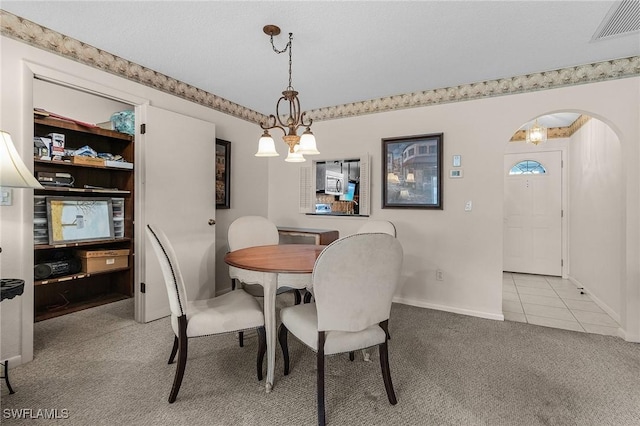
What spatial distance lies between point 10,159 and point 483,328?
374 centimetres

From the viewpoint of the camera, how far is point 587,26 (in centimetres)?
216

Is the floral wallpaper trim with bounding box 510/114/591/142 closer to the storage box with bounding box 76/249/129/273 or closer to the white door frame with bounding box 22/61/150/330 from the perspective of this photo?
the white door frame with bounding box 22/61/150/330

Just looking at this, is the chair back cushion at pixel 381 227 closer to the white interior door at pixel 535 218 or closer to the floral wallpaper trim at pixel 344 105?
the floral wallpaper trim at pixel 344 105

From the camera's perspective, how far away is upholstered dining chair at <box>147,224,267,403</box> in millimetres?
1740

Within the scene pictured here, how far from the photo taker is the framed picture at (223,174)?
3766 millimetres

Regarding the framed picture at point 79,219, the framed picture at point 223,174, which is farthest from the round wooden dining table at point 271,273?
the framed picture at point 79,219

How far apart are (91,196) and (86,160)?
51 centimetres

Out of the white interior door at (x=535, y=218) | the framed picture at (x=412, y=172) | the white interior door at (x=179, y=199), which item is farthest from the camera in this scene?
the white interior door at (x=535, y=218)

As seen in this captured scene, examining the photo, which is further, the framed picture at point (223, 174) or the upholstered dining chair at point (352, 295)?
the framed picture at point (223, 174)

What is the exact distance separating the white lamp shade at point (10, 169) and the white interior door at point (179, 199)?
1111 mm

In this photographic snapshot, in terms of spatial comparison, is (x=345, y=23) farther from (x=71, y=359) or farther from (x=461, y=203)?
(x=71, y=359)

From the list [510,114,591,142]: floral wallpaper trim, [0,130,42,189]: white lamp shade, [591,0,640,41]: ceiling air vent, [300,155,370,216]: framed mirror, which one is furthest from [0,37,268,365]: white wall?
[510,114,591,142]: floral wallpaper trim

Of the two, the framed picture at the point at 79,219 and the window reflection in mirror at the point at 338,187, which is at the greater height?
the window reflection in mirror at the point at 338,187

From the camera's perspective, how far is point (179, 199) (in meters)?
3.10
